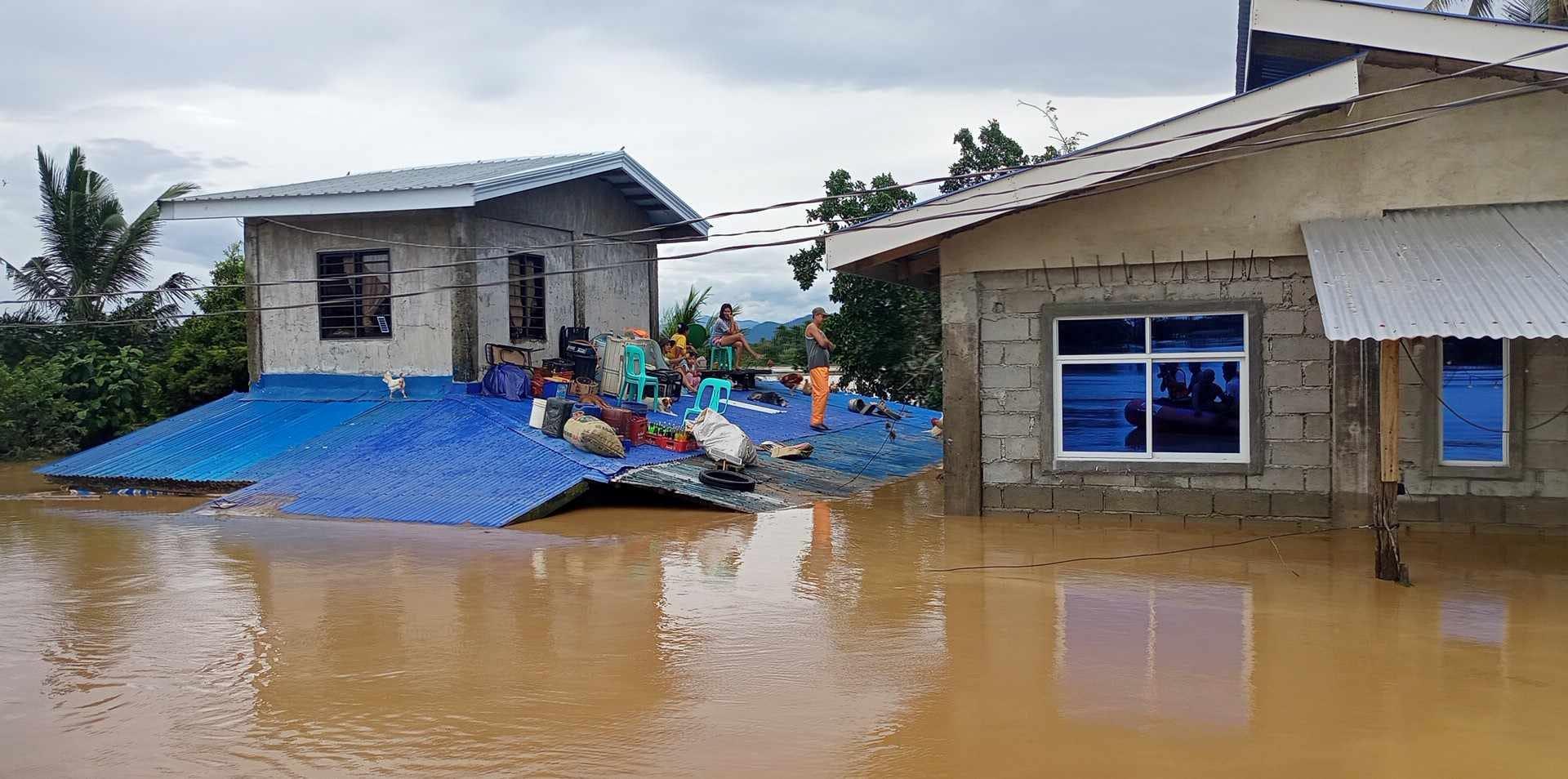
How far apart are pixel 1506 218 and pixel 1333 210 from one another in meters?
1.49

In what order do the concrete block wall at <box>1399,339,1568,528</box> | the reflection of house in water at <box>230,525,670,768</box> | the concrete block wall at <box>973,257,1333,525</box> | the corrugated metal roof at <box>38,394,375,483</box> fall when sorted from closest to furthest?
the reflection of house in water at <box>230,525,670,768</box> → the concrete block wall at <box>1399,339,1568,528</box> → the concrete block wall at <box>973,257,1333,525</box> → the corrugated metal roof at <box>38,394,375,483</box>

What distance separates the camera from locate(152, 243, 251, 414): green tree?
21.2m

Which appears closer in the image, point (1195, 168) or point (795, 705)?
point (795, 705)

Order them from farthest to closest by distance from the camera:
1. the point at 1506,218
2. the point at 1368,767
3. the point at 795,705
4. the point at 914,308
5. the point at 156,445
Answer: the point at 914,308 → the point at 156,445 → the point at 1506,218 → the point at 795,705 → the point at 1368,767

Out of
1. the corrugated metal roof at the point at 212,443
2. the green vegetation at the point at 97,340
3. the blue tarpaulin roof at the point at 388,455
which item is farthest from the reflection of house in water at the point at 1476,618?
the green vegetation at the point at 97,340

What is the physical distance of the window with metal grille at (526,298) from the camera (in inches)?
699

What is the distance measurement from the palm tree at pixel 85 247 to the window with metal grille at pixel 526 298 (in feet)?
37.3

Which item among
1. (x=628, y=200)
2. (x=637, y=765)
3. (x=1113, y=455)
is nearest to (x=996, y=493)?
(x=1113, y=455)

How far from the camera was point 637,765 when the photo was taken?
5.25 m

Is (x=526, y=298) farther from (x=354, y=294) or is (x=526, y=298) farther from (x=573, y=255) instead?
(x=354, y=294)

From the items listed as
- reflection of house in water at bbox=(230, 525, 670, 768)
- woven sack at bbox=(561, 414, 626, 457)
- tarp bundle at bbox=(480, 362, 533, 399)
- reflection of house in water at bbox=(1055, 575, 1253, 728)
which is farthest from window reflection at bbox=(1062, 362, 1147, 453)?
tarp bundle at bbox=(480, 362, 533, 399)

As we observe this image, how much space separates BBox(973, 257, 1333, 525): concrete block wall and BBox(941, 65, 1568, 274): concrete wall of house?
241mm

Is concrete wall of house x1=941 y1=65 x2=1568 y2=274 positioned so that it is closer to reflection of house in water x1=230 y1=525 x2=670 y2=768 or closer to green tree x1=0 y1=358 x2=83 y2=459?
reflection of house in water x1=230 y1=525 x2=670 y2=768

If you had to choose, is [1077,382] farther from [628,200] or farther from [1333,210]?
[628,200]
